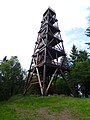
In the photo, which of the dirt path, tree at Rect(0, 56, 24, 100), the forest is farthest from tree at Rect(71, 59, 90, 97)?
the dirt path

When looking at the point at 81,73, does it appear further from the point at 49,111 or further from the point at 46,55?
the point at 49,111

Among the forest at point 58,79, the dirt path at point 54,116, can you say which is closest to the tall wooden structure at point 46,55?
the forest at point 58,79

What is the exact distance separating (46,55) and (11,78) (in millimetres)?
11875

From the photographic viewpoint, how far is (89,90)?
43.4 m

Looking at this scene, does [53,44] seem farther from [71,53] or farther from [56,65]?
[71,53]

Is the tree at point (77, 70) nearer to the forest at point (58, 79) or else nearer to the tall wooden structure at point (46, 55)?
Result: the forest at point (58, 79)

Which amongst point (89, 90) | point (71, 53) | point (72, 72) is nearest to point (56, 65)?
point (72, 72)

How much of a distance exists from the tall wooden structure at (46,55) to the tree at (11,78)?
265 inches

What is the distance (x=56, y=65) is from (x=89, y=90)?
13550mm

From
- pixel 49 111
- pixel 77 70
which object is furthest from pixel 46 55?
pixel 49 111

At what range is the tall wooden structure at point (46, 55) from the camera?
3216cm

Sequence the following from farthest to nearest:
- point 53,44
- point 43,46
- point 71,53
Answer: point 71,53 < point 53,44 < point 43,46

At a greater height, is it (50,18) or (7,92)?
(50,18)

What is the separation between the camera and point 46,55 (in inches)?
1321
